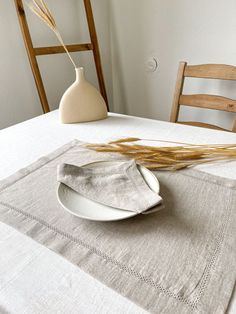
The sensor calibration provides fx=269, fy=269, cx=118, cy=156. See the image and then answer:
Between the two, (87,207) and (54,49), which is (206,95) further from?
(87,207)

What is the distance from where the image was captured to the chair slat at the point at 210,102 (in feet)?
3.68

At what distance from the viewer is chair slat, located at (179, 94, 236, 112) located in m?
1.12

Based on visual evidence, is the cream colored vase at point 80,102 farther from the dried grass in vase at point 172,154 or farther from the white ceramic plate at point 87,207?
the white ceramic plate at point 87,207

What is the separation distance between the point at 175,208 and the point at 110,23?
167 cm

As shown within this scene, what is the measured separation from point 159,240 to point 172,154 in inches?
11.9

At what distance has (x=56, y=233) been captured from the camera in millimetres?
477

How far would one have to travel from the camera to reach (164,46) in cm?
167

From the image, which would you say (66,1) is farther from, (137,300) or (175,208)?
(137,300)

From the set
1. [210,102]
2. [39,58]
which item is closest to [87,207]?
[210,102]

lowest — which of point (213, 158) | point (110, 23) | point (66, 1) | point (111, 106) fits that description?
point (111, 106)

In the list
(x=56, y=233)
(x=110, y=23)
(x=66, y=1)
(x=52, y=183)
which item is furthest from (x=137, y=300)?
(x=110, y=23)

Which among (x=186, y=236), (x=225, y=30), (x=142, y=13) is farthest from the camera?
(x=142, y=13)

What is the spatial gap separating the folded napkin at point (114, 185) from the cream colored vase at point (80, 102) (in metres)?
0.43

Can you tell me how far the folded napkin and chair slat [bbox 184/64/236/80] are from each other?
74cm
